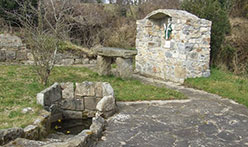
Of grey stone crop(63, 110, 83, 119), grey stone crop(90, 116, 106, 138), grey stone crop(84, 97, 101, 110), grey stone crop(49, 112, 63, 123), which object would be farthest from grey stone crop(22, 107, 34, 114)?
grey stone crop(90, 116, 106, 138)

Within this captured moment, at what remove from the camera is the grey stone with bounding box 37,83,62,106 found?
568 centimetres

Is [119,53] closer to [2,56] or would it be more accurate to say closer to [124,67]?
[124,67]

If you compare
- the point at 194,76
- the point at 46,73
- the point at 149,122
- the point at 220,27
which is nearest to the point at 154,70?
the point at 194,76

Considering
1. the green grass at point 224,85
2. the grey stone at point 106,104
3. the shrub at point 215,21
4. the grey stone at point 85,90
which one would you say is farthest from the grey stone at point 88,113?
the shrub at point 215,21

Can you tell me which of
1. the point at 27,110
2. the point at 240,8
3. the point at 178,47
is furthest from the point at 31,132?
the point at 240,8

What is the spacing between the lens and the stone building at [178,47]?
8688 millimetres

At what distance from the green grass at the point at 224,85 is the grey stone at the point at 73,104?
371cm

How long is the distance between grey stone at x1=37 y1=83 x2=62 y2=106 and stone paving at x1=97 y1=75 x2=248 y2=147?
1.47m

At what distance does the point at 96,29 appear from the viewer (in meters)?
15.1

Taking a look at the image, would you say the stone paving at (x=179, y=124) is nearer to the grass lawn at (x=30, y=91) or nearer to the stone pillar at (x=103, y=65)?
the grass lawn at (x=30, y=91)

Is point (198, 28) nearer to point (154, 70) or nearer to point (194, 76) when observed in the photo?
point (194, 76)

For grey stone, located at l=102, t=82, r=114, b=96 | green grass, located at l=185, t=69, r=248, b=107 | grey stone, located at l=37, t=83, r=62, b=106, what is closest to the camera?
grey stone, located at l=37, t=83, r=62, b=106

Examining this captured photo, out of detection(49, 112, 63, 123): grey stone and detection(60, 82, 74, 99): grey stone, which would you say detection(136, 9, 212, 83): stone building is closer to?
detection(60, 82, 74, 99): grey stone

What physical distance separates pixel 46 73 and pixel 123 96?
7.76ft
